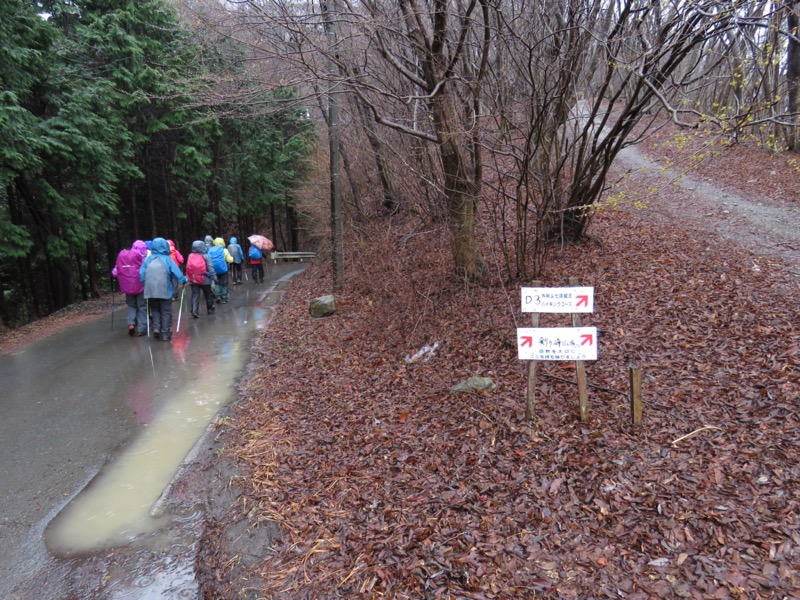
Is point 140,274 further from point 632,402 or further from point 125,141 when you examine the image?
point 632,402

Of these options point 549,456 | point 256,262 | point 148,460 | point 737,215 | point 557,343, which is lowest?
point 148,460

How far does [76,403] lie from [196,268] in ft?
18.2

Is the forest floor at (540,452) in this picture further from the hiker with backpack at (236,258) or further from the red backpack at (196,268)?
the hiker with backpack at (236,258)

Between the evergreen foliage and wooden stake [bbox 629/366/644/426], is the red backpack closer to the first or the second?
the evergreen foliage

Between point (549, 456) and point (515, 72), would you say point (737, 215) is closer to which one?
point (515, 72)

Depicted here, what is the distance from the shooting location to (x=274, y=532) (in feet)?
12.1

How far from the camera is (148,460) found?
15.8 feet

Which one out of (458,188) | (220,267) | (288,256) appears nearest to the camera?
(458,188)

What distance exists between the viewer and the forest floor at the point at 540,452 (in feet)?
9.73

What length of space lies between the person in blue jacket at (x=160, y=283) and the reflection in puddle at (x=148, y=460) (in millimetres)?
1321

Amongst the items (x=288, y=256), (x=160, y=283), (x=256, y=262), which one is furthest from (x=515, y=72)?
(x=288, y=256)

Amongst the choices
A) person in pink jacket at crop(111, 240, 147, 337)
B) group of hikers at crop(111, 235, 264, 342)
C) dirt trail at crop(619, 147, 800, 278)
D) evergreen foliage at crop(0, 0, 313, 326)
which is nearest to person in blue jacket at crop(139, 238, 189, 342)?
group of hikers at crop(111, 235, 264, 342)

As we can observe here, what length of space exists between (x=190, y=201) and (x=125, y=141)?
253 inches

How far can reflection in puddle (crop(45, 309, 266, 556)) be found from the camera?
3727 millimetres
